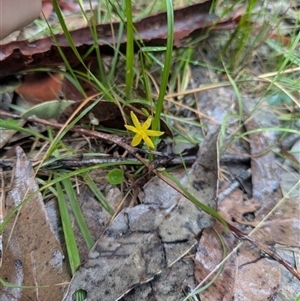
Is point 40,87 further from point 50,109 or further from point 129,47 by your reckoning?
Result: point 129,47

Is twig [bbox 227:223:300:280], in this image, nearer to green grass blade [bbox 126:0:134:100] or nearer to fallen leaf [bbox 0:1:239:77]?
green grass blade [bbox 126:0:134:100]

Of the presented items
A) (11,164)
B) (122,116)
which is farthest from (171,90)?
(11,164)

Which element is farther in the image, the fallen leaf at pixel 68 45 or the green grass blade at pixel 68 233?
the fallen leaf at pixel 68 45

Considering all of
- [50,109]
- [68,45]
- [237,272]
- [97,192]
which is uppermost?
[68,45]

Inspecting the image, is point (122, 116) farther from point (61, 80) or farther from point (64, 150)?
point (61, 80)

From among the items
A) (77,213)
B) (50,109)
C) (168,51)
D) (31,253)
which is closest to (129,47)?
(168,51)

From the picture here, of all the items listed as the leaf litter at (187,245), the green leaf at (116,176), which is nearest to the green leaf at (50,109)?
the leaf litter at (187,245)

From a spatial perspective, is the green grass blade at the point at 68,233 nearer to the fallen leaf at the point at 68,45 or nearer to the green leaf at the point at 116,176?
the green leaf at the point at 116,176

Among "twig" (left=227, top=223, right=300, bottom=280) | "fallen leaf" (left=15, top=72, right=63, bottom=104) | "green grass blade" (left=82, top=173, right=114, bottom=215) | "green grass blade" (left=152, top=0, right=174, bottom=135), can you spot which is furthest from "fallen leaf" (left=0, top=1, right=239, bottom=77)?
"twig" (left=227, top=223, right=300, bottom=280)
